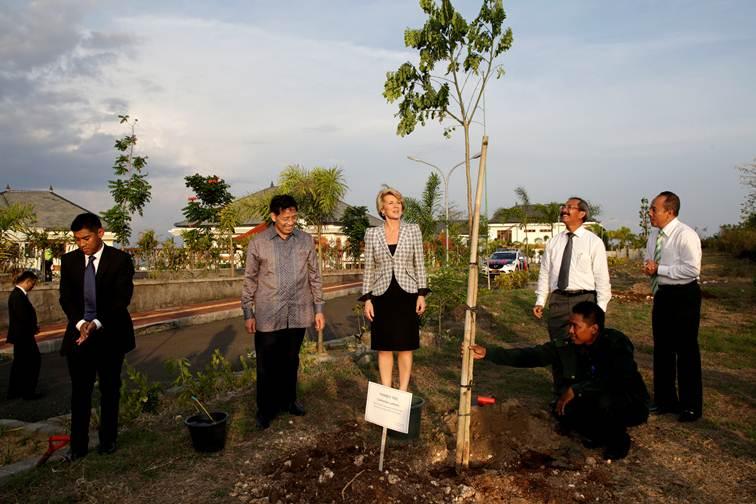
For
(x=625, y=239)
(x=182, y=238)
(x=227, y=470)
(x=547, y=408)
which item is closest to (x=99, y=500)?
(x=227, y=470)

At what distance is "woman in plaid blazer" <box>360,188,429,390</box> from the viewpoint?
14.8 feet

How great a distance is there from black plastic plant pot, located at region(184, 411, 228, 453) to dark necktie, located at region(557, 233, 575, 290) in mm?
3065

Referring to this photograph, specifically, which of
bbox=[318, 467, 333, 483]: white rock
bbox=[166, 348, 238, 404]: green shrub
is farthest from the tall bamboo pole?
bbox=[166, 348, 238, 404]: green shrub

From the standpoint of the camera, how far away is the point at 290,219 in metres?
4.79

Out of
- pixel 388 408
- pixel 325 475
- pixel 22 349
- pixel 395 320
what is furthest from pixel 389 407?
pixel 22 349

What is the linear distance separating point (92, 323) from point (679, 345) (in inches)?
183

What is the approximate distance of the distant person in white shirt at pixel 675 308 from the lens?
182 inches

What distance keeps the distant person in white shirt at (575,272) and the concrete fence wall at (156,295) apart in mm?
11990

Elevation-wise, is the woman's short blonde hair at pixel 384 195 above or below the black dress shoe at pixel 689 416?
above

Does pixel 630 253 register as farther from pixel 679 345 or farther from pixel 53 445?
pixel 53 445

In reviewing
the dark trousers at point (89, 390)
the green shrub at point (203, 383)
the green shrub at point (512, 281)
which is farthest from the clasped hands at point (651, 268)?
the green shrub at point (512, 281)

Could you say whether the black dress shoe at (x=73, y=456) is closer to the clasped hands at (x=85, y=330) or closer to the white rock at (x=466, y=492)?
the clasped hands at (x=85, y=330)

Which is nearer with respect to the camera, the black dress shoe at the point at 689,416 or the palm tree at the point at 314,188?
the black dress shoe at the point at 689,416

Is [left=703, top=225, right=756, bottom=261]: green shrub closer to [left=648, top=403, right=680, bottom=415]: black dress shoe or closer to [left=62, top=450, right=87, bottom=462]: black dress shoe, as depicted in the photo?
[left=648, top=403, right=680, bottom=415]: black dress shoe
